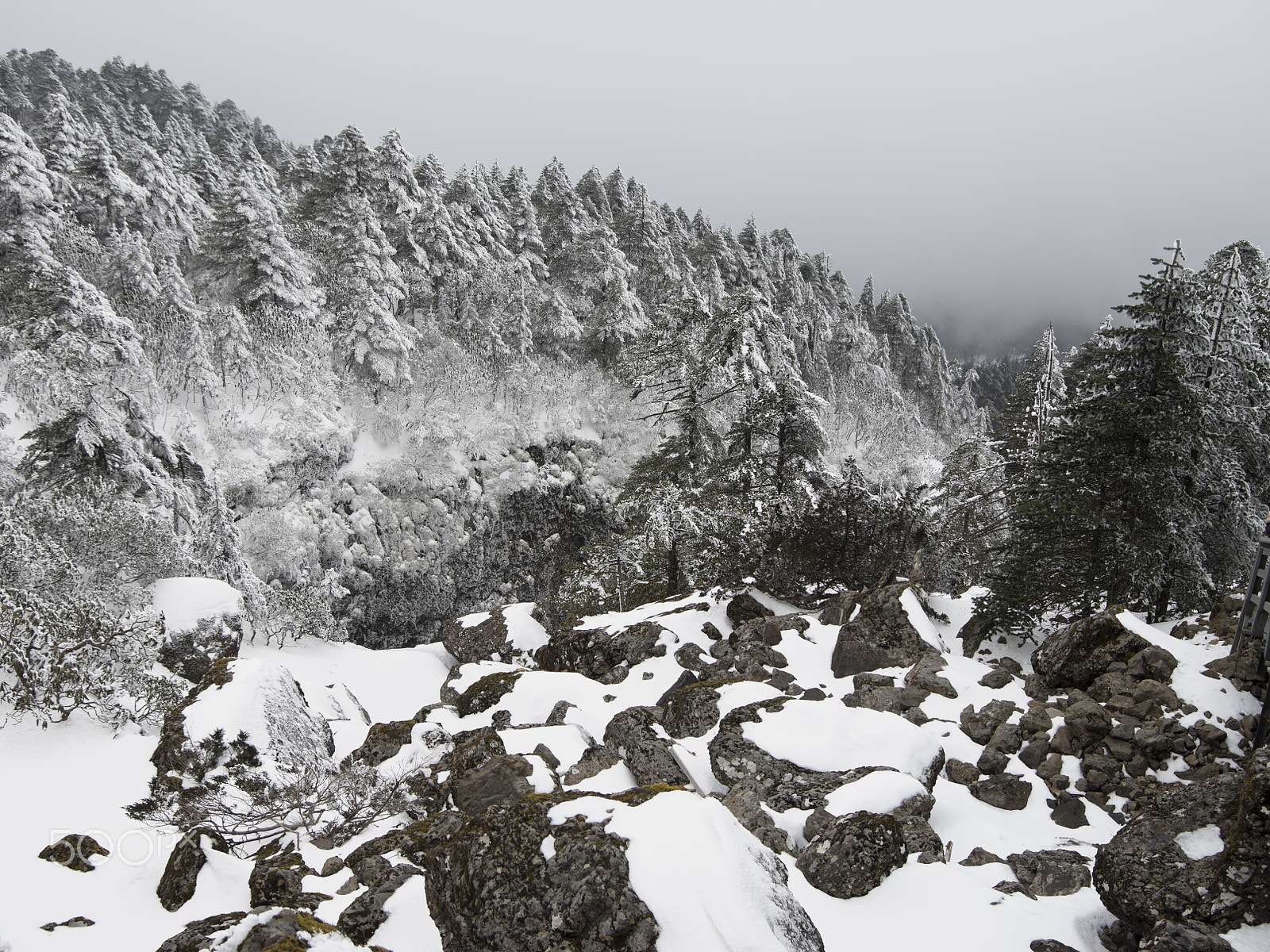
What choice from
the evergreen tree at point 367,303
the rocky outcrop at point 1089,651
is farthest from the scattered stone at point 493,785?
the evergreen tree at point 367,303

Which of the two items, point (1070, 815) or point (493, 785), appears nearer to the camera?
point (1070, 815)

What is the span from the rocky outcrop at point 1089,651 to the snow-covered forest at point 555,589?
Result: 56 millimetres

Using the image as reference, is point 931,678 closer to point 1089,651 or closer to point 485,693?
point 1089,651

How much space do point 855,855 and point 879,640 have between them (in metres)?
5.21

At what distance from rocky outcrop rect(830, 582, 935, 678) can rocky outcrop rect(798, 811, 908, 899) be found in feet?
14.8

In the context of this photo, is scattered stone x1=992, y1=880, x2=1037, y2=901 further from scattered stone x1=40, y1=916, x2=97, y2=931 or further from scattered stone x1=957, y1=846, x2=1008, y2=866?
scattered stone x1=40, y1=916, x2=97, y2=931

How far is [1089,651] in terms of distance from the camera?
26.3ft

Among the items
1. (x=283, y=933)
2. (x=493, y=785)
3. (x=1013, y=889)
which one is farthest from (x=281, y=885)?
(x=1013, y=889)

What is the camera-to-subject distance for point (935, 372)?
58219mm

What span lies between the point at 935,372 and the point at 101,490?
60766 millimetres

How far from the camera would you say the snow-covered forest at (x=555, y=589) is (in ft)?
14.9

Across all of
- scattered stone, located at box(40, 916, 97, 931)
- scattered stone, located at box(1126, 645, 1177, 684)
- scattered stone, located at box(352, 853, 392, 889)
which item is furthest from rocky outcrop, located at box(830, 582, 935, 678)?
scattered stone, located at box(40, 916, 97, 931)

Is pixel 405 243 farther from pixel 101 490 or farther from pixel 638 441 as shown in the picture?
pixel 101 490

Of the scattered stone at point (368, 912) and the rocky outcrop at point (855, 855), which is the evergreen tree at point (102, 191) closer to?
the scattered stone at point (368, 912)
